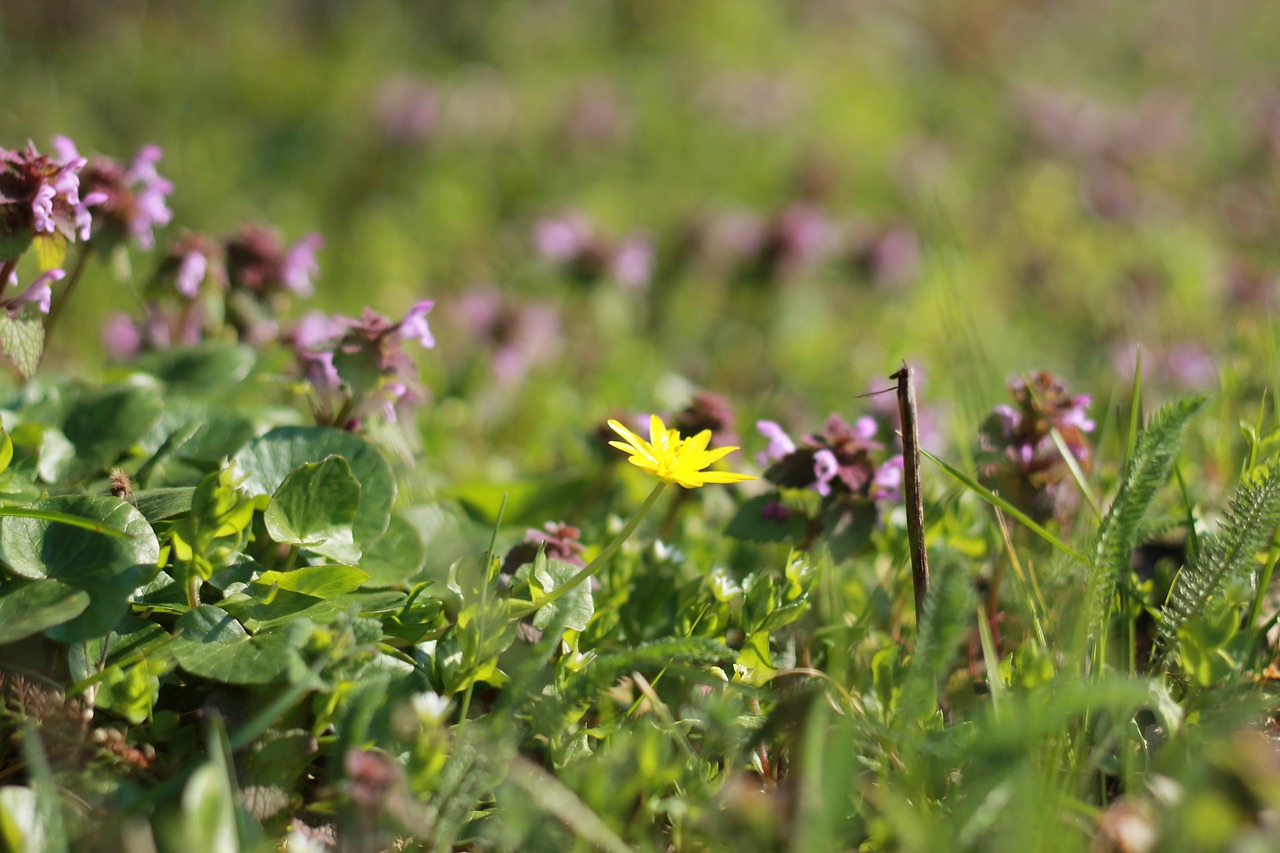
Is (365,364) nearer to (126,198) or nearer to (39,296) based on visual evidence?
(39,296)

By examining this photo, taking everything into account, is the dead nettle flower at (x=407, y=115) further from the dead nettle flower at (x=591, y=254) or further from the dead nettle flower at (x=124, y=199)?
the dead nettle flower at (x=124, y=199)

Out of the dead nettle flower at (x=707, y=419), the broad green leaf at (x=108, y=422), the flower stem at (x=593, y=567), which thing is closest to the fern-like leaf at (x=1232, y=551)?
the flower stem at (x=593, y=567)

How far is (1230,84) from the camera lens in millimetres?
6555

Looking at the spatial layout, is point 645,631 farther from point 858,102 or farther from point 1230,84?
point 1230,84

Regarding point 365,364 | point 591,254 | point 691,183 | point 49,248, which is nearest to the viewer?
point 49,248

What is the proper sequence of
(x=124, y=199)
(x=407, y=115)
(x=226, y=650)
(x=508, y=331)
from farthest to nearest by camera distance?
(x=407, y=115) → (x=508, y=331) → (x=124, y=199) → (x=226, y=650)

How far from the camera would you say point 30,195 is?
136 cm

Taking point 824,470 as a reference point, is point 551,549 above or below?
below

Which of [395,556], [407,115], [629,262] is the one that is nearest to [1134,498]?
[395,556]

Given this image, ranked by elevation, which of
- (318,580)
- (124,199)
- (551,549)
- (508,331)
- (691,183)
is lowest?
(691,183)

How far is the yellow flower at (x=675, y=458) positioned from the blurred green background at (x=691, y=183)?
662 millimetres

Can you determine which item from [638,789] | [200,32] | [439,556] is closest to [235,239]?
[439,556]

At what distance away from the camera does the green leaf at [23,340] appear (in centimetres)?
133

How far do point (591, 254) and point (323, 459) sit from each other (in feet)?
5.79
